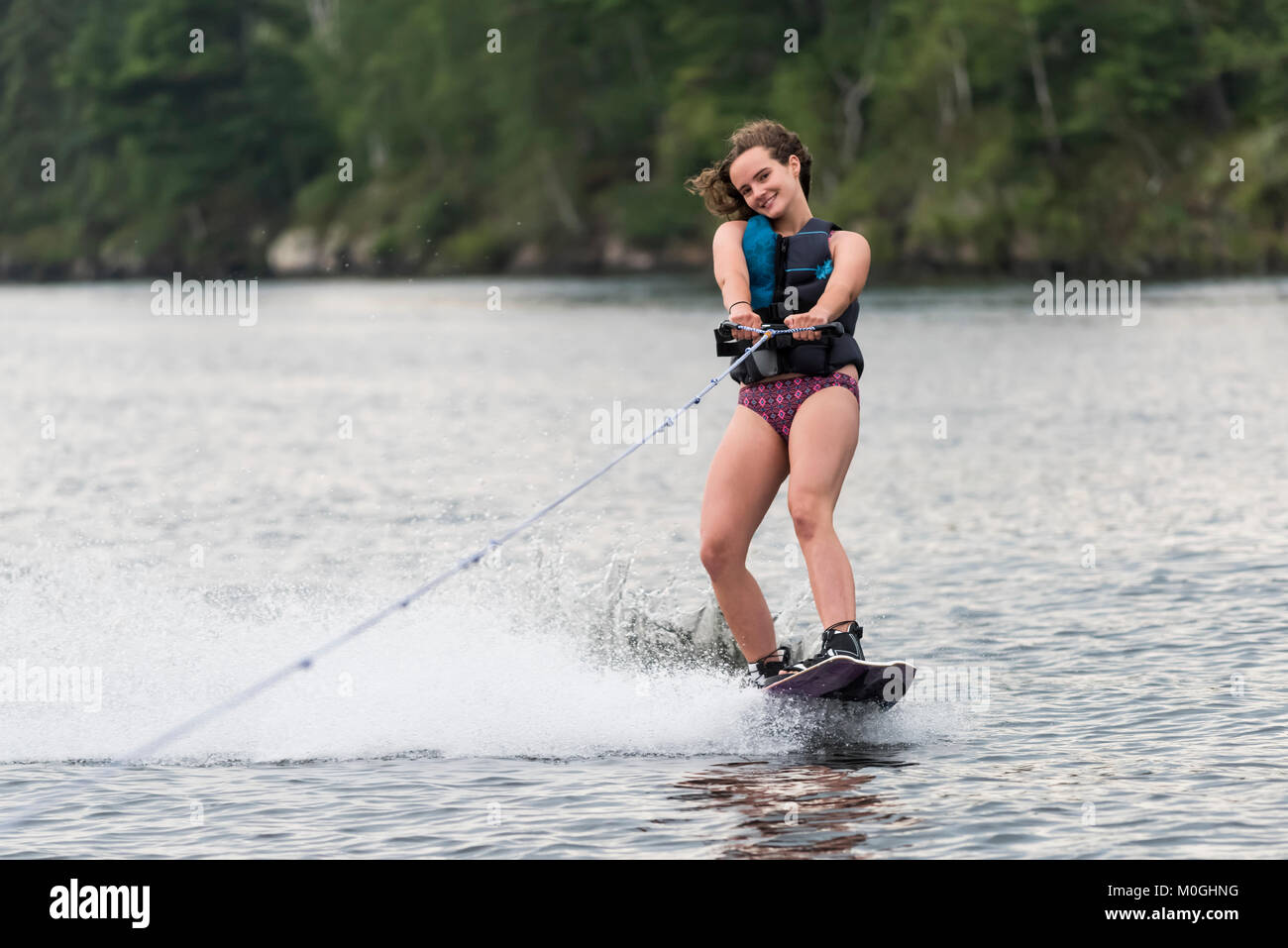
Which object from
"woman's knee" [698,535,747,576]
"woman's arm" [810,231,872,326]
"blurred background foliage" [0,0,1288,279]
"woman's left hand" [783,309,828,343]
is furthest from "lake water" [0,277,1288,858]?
"blurred background foliage" [0,0,1288,279]

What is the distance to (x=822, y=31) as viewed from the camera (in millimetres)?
69625

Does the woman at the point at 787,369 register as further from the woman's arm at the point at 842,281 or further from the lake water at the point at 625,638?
the lake water at the point at 625,638

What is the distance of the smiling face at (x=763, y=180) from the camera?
7.55 meters

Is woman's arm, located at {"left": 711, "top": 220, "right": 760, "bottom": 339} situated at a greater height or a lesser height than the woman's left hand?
greater

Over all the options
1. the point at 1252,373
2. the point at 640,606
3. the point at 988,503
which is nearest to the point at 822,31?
the point at 1252,373

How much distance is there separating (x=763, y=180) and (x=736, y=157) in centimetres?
15

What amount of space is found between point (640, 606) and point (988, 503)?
6.88m

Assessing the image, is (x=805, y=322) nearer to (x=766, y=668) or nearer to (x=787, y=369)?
Answer: (x=787, y=369)

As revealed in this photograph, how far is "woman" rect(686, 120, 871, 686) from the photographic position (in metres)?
7.50

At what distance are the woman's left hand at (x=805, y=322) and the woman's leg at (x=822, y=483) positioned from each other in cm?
26

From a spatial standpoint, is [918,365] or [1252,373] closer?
[1252,373]

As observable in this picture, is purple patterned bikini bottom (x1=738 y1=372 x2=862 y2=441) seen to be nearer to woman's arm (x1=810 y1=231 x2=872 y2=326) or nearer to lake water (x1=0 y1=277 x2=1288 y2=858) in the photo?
woman's arm (x1=810 y1=231 x2=872 y2=326)

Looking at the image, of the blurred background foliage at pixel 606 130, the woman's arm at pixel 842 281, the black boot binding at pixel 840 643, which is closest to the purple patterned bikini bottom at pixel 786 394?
the woman's arm at pixel 842 281
